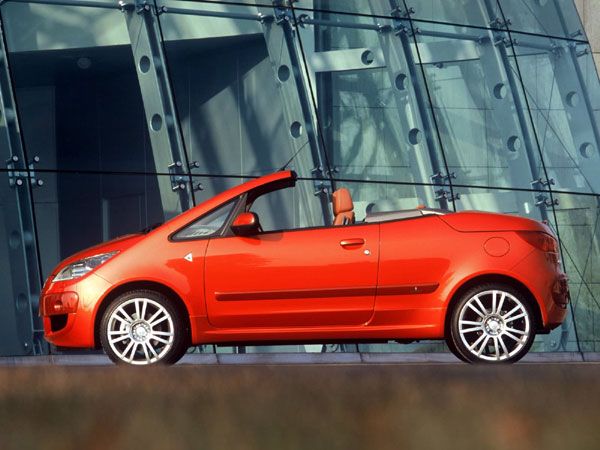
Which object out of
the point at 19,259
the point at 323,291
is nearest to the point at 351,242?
the point at 323,291

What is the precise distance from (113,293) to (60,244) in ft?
18.2

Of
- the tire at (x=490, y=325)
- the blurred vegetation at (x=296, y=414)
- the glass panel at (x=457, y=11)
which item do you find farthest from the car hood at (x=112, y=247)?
the glass panel at (x=457, y=11)

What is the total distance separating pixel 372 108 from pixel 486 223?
792 cm

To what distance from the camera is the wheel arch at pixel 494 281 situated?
651cm

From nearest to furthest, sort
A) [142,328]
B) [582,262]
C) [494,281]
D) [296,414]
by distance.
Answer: [296,414], [142,328], [494,281], [582,262]

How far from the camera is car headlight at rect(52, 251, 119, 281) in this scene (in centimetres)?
658

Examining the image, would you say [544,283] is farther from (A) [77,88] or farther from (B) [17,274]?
(A) [77,88]

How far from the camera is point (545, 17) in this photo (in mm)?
16719

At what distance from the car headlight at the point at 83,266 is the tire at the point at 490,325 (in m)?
2.46

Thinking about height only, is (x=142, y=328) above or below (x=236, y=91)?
below

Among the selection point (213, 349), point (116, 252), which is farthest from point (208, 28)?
point (116, 252)

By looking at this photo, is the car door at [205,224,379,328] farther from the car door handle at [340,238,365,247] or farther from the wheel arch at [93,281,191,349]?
the wheel arch at [93,281,191,349]

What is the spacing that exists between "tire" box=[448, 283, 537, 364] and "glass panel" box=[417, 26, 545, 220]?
26.6ft

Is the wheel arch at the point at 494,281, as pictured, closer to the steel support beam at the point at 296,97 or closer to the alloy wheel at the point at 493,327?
the alloy wheel at the point at 493,327
